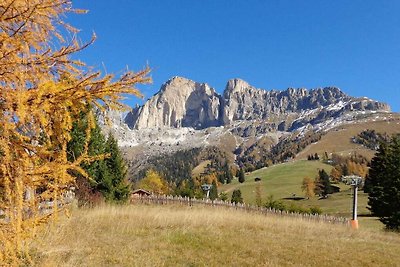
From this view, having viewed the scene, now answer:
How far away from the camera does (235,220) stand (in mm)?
16719

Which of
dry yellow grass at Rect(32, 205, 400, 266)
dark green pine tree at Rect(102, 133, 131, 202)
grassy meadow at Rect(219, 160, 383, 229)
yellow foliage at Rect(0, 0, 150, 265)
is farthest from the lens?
grassy meadow at Rect(219, 160, 383, 229)

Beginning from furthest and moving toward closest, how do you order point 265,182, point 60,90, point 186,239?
point 265,182
point 186,239
point 60,90

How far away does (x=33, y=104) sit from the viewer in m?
3.43

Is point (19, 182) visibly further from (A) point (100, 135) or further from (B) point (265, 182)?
(B) point (265, 182)

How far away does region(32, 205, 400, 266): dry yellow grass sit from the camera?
913cm

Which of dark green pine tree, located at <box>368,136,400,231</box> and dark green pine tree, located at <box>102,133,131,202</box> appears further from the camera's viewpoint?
dark green pine tree, located at <box>102,133,131,202</box>

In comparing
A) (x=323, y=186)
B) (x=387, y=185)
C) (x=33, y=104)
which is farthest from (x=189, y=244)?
(x=323, y=186)

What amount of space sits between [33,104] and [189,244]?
9317mm

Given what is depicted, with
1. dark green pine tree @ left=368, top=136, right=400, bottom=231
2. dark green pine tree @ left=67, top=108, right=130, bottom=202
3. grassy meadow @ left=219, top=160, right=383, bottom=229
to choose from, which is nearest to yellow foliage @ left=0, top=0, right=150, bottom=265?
dark green pine tree @ left=67, top=108, right=130, bottom=202

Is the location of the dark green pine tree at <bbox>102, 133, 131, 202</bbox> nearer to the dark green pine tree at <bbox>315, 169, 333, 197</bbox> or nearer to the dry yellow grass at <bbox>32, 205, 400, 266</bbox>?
the dry yellow grass at <bbox>32, 205, 400, 266</bbox>

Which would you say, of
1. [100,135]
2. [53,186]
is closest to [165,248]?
[53,186]

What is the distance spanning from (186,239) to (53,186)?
30.4 feet

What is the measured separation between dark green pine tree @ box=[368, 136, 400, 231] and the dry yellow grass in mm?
14329

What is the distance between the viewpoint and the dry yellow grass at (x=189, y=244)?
9133 millimetres
